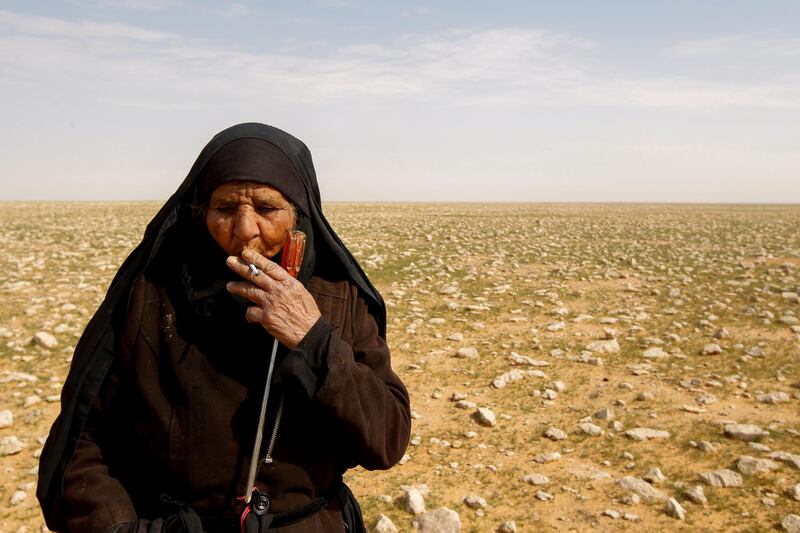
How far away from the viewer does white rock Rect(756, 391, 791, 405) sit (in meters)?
5.75

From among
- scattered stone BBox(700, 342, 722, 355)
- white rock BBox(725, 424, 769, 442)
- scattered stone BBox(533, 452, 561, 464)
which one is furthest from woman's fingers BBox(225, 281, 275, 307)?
scattered stone BBox(700, 342, 722, 355)

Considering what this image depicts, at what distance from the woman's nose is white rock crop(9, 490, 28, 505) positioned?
124 inches

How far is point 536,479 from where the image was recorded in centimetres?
444

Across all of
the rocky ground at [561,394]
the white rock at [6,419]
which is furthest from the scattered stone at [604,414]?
the white rock at [6,419]

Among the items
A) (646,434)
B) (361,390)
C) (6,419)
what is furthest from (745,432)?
(6,419)

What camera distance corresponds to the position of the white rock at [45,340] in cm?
704

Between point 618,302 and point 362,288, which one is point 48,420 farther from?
point 618,302

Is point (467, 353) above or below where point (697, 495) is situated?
above

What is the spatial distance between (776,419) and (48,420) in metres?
5.98

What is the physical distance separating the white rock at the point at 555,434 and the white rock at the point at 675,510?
114 centimetres

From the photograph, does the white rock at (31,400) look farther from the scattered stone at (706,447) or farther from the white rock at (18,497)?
the scattered stone at (706,447)

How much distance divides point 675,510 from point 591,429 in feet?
4.08

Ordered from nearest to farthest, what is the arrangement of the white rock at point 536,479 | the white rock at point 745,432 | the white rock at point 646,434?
the white rock at point 536,479, the white rock at point 745,432, the white rock at point 646,434

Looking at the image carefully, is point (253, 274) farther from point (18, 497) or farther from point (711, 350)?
point (711, 350)
